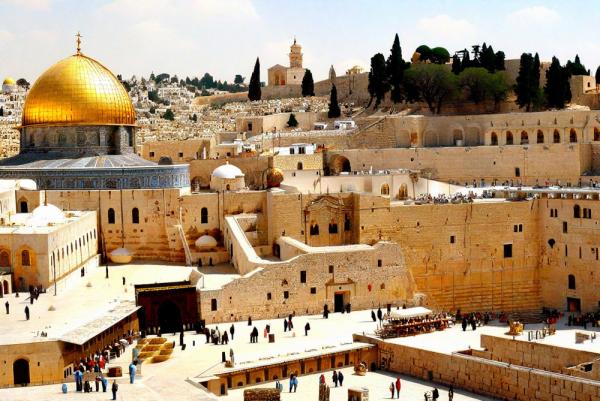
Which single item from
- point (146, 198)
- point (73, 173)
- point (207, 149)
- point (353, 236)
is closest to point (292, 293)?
point (353, 236)

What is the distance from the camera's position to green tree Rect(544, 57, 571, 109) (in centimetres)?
4350

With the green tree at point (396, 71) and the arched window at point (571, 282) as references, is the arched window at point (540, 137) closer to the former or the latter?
the green tree at point (396, 71)

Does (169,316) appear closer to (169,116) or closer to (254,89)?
(169,116)

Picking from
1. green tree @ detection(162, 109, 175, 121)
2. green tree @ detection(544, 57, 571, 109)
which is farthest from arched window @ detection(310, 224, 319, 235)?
green tree @ detection(162, 109, 175, 121)

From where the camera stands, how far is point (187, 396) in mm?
19641

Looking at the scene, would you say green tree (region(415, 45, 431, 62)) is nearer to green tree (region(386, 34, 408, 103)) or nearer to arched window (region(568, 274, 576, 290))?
green tree (region(386, 34, 408, 103))

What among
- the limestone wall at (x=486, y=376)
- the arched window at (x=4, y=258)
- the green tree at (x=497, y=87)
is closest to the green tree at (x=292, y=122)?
the green tree at (x=497, y=87)

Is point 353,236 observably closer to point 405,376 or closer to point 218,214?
point 218,214

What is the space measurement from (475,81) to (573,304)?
1563cm

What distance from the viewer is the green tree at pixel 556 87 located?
43500mm

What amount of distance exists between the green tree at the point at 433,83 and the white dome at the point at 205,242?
17.9 m

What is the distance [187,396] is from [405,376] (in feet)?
22.3

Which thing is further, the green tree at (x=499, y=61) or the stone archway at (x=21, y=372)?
the green tree at (x=499, y=61)

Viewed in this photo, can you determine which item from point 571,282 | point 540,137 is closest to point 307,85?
point 540,137
